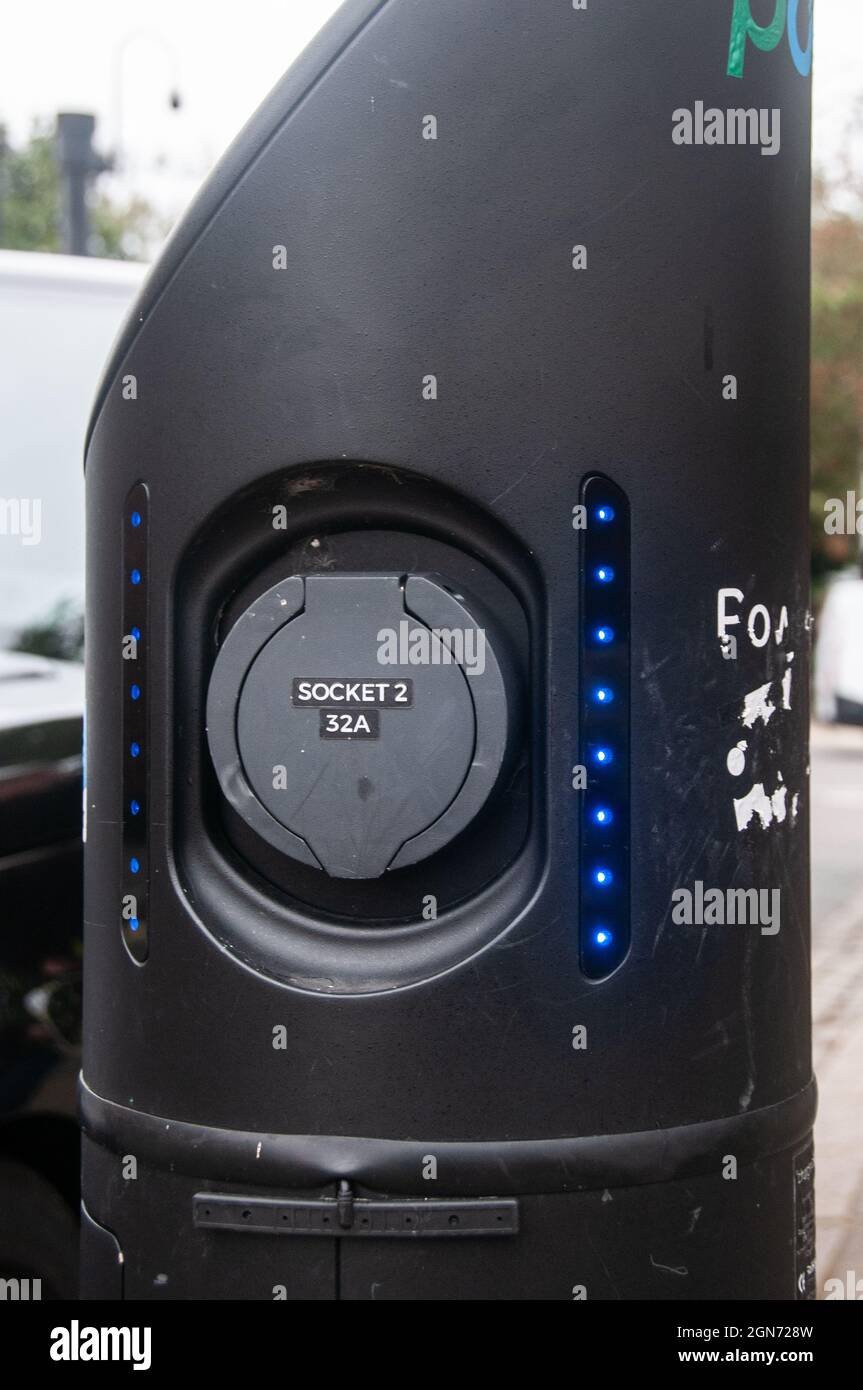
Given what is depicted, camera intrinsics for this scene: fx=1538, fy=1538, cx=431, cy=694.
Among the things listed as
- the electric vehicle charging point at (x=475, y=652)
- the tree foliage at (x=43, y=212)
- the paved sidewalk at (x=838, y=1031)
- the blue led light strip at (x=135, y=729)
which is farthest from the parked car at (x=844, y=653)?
the tree foliage at (x=43, y=212)

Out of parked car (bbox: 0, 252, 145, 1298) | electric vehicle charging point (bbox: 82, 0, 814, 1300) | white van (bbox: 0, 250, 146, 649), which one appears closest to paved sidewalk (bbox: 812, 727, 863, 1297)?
parked car (bbox: 0, 252, 145, 1298)

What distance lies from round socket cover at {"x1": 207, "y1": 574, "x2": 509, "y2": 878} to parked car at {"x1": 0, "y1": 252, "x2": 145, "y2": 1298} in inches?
40.2

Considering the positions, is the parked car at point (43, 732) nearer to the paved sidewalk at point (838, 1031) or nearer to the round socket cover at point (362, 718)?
the round socket cover at point (362, 718)

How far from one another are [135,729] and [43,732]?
1.05 m

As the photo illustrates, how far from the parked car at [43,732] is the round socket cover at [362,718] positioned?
1.02m

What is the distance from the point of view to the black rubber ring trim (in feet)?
5.14

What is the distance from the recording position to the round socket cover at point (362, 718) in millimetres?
1581

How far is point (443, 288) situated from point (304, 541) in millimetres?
306

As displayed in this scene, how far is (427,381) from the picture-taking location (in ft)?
5.08

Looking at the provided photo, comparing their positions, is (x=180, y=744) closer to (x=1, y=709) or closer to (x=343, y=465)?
(x=343, y=465)

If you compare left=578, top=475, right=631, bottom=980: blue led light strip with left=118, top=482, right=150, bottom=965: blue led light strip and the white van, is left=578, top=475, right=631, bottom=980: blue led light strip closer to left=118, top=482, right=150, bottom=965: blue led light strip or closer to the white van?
left=118, top=482, right=150, bottom=965: blue led light strip

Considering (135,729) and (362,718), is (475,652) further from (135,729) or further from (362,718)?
(135,729)

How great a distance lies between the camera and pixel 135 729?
5.56 ft

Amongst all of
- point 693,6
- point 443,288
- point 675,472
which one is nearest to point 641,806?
point 675,472
